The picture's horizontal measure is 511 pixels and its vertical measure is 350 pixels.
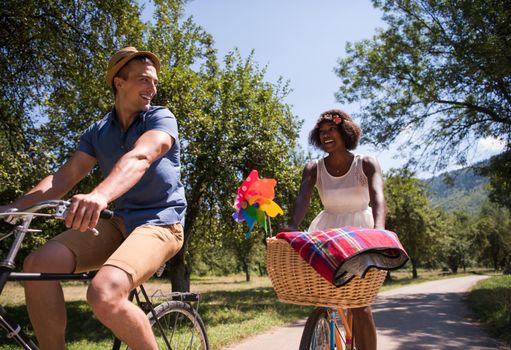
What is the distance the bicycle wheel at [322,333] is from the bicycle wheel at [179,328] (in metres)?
0.81

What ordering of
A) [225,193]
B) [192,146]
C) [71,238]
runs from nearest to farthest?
[71,238], [192,146], [225,193]

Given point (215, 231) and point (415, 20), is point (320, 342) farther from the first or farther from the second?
point (415, 20)

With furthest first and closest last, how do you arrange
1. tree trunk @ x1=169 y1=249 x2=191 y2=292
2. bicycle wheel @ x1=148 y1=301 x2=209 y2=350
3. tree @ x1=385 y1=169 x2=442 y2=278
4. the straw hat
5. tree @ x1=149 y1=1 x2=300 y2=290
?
tree @ x1=385 y1=169 x2=442 y2=278 → tree trunk @ x1=169 y1=249 x2=191 y2=292 → tree @ x1=149 y1=1 x2=300 y2=290 → bicycle wheel @ x1=148 y1=301 x2=209 y2=350 → the straw hat

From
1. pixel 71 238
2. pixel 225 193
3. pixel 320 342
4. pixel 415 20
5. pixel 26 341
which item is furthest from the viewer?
pixel 415 20

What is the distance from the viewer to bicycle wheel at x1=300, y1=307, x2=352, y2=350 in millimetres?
3029

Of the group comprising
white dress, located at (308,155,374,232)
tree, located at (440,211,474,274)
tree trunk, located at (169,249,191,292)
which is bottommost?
tree, located at (440,211,474,274)

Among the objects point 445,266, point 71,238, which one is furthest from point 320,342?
point 445,266

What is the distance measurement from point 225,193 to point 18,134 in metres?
5.66

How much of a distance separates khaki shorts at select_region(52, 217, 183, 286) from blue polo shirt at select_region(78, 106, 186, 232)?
0.09 m

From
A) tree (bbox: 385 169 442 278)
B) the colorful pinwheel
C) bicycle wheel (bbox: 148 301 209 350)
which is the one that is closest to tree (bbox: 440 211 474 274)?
tree (bbox: 385 169 442 278)

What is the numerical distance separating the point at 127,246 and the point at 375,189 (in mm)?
1770

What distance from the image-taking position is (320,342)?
319 cm

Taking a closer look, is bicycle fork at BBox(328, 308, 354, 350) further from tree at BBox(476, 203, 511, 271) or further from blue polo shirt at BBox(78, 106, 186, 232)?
tree at BBox(476, 203, 511, 271)

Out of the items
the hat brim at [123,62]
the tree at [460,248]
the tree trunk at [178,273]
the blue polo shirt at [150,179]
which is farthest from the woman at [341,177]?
the tree at [460,248]
